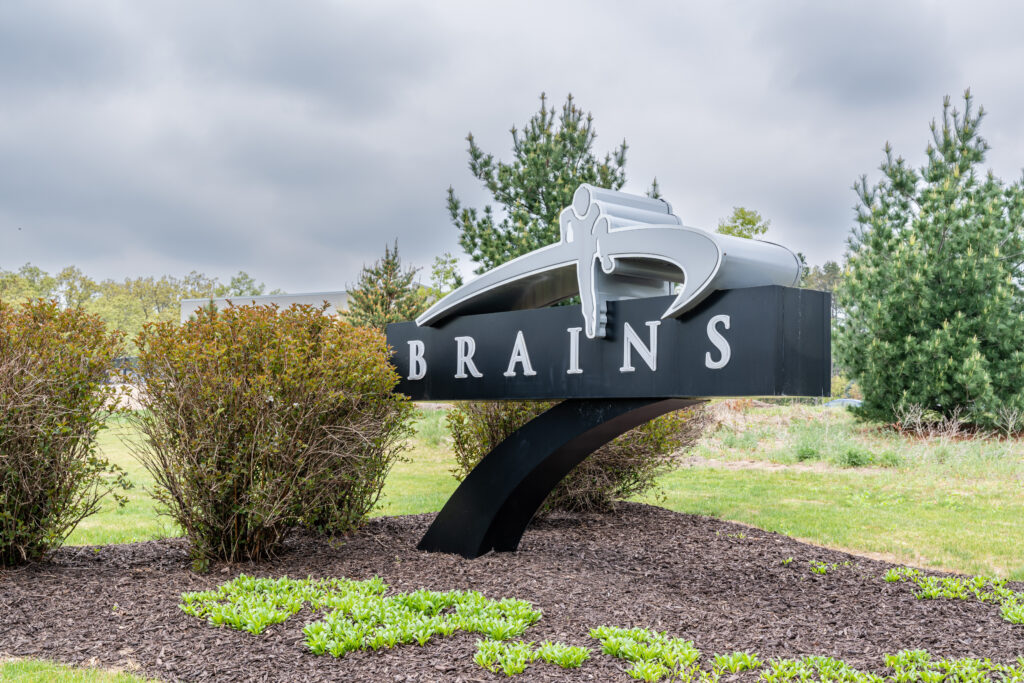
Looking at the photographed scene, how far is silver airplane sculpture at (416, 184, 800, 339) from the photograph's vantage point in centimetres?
494

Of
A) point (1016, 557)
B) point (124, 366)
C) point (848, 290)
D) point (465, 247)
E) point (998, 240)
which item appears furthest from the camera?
point (848, 290)

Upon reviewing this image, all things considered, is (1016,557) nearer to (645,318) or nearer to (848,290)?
(645,318)

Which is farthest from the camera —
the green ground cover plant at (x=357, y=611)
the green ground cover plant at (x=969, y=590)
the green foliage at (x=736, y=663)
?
the green ground cover plant at (x=969, y=590)

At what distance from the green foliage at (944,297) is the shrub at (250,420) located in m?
14.2

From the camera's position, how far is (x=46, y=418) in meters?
5.63

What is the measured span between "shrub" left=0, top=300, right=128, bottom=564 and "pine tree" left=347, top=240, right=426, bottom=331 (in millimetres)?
14647

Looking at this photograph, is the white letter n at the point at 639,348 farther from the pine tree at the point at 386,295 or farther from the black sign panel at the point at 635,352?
the pine tree at the point at 386,295

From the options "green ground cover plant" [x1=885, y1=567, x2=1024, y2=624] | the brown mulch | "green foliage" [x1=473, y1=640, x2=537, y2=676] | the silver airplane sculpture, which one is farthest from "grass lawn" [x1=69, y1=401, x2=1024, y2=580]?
"green foliage" [x1=473, y1=640, x2=537, y2=676]

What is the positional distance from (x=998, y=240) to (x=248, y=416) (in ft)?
56.9

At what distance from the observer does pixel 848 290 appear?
18812 millimetres

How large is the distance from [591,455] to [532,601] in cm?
359

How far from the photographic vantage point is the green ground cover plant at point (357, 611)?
13.9 ft

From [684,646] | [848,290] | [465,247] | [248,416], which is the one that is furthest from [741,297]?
[848,290]

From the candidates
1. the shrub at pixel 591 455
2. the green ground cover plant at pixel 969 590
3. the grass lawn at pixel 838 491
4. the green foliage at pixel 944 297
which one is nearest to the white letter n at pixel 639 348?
the grass lawn at pixel 838 491
